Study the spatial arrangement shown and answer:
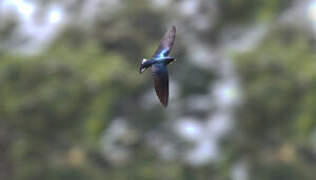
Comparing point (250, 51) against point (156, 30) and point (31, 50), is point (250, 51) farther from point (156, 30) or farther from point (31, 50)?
point (31, 50)

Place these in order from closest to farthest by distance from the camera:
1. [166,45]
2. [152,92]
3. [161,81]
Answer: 1. [161,81]
2. [166,45]
3. [152,92]

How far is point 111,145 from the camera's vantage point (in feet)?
31.3

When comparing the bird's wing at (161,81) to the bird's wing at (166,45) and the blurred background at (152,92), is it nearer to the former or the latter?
the bird's wing at (166,45)

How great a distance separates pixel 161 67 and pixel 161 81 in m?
0.06

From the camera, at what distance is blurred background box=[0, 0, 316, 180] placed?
8477 millimetres

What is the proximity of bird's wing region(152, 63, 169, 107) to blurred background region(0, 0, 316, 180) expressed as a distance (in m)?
5.43

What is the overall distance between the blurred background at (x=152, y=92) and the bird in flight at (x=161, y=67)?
209 inches

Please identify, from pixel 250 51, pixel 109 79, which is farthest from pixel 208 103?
pixel 109 79

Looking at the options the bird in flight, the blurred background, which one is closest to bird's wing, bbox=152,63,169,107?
the bird in flight

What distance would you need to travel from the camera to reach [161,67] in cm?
286

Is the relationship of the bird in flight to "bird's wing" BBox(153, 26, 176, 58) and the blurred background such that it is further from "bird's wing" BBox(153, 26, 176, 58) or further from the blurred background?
the blurred background

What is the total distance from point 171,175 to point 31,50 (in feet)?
5.77

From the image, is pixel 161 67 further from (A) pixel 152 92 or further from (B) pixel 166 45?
(A) pixel 152 92

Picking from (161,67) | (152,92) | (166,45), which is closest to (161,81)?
(161,67)
